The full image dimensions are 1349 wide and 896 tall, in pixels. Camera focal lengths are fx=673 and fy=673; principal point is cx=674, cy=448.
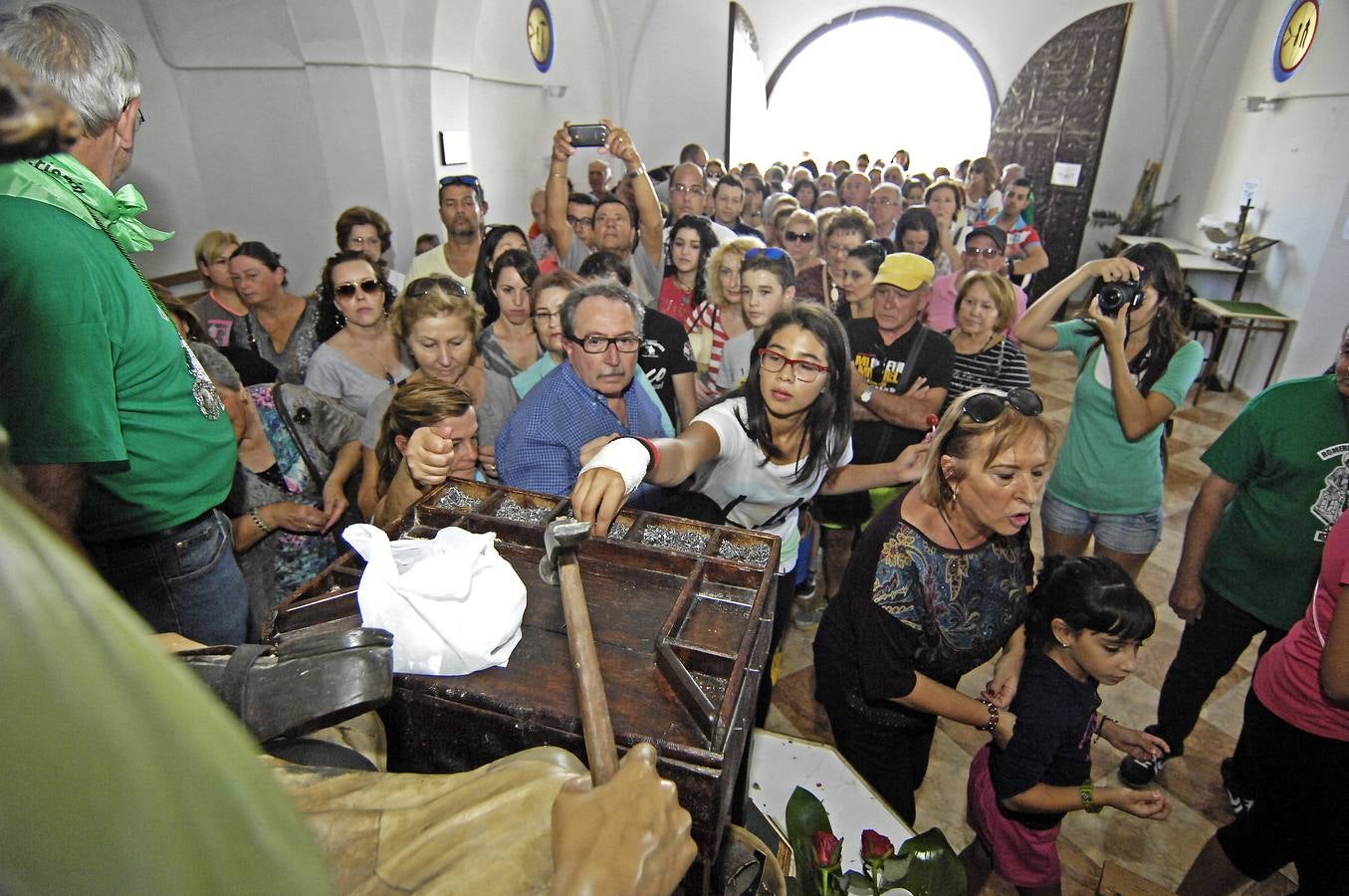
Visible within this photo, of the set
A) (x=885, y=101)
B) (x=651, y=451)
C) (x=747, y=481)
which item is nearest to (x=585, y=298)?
(x=747, y=481)

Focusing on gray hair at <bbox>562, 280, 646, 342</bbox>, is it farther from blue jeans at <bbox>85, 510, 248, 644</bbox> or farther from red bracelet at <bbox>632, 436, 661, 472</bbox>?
blue jeans at <bbox>85, 510, 248, 644</bbox>

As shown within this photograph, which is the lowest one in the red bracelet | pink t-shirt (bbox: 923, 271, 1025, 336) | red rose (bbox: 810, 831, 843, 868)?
red rose (bbox: 810, 831, 843, 868)

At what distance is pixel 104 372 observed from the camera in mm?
1439

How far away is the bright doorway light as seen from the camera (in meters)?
16.8

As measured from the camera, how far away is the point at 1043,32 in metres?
11.5

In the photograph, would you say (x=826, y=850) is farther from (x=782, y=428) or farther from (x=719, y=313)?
(x=719, y=313)

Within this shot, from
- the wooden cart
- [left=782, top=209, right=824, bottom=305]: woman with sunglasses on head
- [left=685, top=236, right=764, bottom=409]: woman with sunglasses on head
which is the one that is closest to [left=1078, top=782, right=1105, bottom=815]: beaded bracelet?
the wooden cart

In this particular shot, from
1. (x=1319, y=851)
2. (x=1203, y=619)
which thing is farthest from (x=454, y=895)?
(x=1203, y=619)

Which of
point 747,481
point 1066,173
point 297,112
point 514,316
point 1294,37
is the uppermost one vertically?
point 1294,37

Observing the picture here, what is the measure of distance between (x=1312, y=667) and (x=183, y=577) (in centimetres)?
308

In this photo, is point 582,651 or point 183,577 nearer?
point 582,651

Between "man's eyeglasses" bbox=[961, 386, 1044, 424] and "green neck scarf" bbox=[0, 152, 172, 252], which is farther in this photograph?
"man's eyeglasses" bbox=[961, 386, 1044, 424]

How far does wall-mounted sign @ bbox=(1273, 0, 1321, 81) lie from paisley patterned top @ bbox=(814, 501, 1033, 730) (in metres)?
8.39

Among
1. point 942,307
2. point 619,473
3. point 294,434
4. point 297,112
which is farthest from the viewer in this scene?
point 297,112
